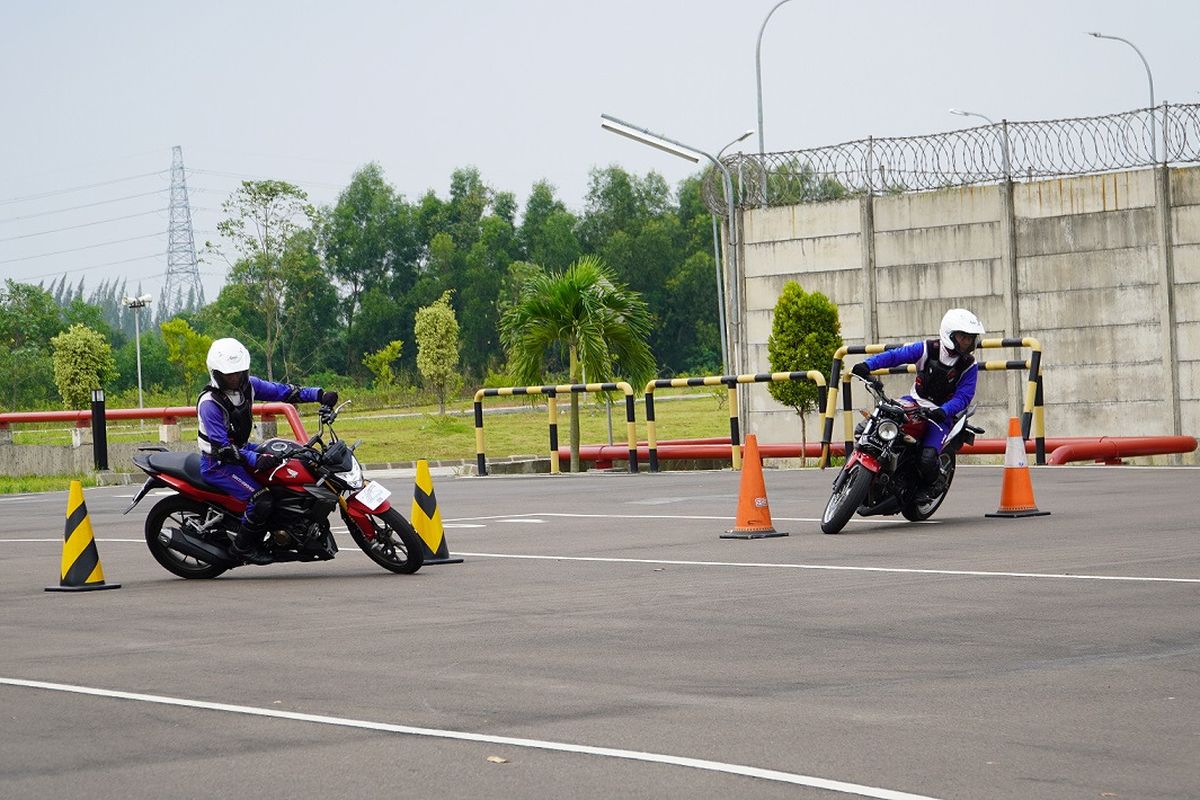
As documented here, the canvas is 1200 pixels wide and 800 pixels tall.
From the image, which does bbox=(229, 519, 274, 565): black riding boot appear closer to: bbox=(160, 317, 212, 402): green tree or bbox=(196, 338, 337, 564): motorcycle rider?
bbox=(196, 338, 337, 564): motorcycle rider

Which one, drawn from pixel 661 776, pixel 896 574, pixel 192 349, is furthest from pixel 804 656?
pixel 192 349

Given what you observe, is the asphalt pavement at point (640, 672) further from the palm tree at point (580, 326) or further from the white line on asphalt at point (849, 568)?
the palm tree at point (580, 326)

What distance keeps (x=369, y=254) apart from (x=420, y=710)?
9872 centimetres

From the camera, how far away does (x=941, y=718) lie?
21.9 ft

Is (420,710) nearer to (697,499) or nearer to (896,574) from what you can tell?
(896,574)

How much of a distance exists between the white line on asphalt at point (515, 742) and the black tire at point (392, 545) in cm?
460

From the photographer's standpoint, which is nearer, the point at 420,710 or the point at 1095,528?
the point at 420,710

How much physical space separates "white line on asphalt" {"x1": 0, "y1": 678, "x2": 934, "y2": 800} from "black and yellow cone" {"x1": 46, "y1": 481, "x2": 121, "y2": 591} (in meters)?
4.41

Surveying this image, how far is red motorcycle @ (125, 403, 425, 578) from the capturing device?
498 inches

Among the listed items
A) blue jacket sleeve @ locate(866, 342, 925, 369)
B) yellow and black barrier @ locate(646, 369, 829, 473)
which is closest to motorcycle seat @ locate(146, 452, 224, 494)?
blue jacket sleeve @ locate(866, 342, 925, 369)

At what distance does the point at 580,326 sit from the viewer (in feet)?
110

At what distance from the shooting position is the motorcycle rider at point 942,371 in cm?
1522

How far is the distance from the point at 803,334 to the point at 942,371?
43.3 ft

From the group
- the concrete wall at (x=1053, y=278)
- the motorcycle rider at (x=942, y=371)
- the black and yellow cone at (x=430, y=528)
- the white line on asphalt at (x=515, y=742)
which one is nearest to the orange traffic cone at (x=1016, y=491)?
the motorcycle rider at (x=942, y=371)
